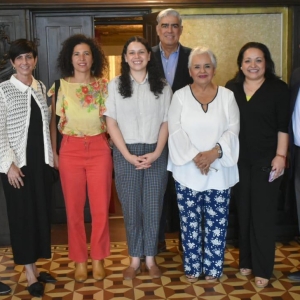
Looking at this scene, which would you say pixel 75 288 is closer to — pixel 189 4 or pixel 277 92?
pixel 277 92

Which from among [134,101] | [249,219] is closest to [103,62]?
[134,101]

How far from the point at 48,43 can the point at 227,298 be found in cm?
277

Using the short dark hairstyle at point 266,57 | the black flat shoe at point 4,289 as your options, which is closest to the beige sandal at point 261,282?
the short dark hairstyle at point 266,57

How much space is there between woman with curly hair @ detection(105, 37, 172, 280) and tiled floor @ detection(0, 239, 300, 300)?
322mm

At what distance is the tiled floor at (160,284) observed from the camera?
10.6ft

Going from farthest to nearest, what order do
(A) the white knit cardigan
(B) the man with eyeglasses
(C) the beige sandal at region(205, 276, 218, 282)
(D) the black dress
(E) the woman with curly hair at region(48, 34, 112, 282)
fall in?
1. (B) the man with eyeglasses
2. (C) the beige sandal at region(205, 276, 218, 282)
3. (E) the woman with curly hair at region(48, 34, 112, 282)
4. (D) the black dress
5. (A) the white knit cardigan

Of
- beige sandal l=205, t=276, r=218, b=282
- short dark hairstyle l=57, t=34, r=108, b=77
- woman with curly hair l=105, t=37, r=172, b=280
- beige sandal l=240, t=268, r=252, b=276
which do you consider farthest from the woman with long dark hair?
short dark hairstyle l=57, t=34, r=108, b=77

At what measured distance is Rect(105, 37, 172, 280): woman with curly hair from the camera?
3.23m

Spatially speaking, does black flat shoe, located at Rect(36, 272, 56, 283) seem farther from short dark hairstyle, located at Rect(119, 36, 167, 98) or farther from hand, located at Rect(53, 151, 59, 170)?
short dark hairstyle, located at Rect(119, 36, 167, 98)

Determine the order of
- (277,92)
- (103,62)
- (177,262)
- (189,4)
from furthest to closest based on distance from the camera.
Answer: (189,4), (177,262), (103,62), (277,92)

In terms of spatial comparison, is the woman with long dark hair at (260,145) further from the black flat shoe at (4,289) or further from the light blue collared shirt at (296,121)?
the black flat shoe at (4,289)

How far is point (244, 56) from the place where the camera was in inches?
126

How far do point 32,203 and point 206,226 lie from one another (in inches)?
44.0

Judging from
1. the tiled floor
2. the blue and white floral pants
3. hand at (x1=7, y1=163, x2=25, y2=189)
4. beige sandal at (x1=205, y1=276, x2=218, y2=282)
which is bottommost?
the tiled floor
